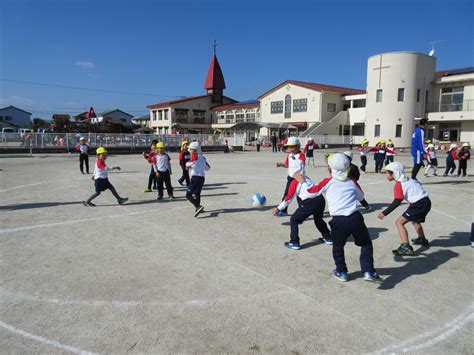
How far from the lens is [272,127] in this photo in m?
47.2

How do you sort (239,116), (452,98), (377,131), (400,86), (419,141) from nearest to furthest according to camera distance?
(419,141) < (400,86) < (452,98) < (377,131) < (239,116)

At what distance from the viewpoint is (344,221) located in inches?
161

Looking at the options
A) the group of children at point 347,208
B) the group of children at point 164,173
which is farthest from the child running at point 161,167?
the group of children at point 347,208

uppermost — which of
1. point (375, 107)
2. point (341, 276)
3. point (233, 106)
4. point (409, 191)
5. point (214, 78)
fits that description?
point (214, 78)

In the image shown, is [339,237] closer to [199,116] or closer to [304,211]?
[304,211]

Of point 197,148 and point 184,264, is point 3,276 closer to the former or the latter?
point 184,264

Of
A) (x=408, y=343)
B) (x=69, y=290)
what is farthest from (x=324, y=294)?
(x=69, y=290)

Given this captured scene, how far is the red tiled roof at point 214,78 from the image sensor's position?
2502 inches

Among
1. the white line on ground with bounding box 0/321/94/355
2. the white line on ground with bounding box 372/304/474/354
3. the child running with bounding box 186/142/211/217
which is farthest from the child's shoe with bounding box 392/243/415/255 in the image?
the white line on ground with bounding box 0/321/94/355

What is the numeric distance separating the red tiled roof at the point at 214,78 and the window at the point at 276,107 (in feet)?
52.2

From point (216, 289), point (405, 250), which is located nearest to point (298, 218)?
point (405, 250)

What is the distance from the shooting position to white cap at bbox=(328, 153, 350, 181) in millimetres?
4160

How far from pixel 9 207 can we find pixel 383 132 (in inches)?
1570

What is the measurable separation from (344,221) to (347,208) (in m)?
0.16
